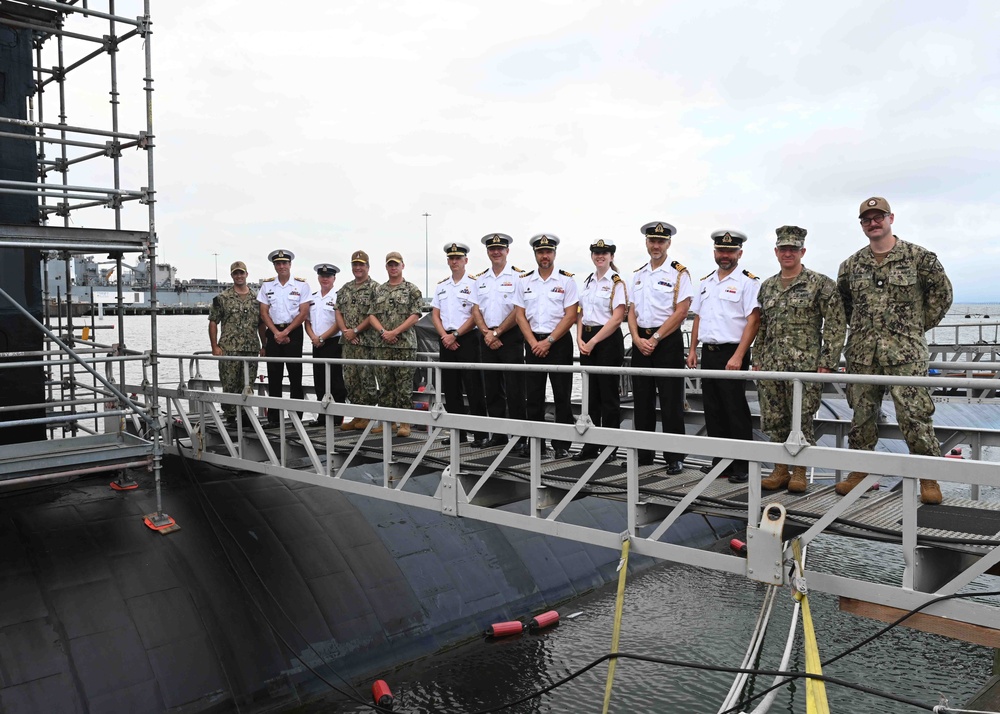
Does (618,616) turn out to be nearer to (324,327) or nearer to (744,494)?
(744,494)

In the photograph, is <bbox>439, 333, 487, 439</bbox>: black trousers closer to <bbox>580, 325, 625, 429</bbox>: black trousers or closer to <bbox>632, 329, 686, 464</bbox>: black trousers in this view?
<bbox>580, 325, 625, 429</bbox>: black trousers

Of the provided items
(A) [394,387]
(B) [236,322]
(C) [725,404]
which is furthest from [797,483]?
(B) [236,322]

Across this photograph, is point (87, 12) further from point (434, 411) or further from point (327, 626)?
point (327, 626)

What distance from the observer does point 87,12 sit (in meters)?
9.64

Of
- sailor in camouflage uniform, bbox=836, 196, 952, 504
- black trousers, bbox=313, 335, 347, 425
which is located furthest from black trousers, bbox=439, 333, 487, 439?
sailor in camouflage uniform, bbox=836, 196, 952, 504

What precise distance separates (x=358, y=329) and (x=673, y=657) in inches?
260

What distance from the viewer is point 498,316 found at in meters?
10.7

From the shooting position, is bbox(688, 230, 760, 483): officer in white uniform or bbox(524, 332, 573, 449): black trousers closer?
bbox(688, 230, 760, 483): officer in white uniform

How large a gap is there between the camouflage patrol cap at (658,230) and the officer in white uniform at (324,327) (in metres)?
5.79

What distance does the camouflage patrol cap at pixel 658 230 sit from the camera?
30.0 ft

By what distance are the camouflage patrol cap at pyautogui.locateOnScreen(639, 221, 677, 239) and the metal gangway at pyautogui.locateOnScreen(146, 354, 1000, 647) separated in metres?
2.54

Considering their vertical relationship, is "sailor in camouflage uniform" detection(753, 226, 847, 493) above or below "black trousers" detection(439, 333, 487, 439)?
above

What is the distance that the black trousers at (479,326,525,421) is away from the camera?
32.2ft

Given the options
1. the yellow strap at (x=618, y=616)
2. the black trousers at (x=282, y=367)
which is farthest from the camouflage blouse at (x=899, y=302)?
the black trousers at (x=282, y=367)
